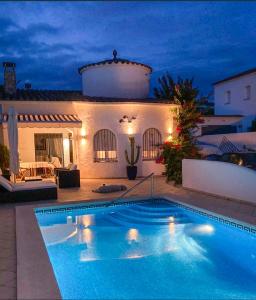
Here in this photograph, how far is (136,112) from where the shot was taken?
85.0ft

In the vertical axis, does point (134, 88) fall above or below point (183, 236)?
above

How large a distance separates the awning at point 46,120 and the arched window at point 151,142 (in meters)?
6.18

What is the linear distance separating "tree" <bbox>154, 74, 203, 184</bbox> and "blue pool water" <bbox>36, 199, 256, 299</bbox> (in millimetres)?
5556

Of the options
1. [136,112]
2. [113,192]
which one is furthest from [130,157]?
[113,192]

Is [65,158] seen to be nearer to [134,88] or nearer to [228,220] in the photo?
[134,88]

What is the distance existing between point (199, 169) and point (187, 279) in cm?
923

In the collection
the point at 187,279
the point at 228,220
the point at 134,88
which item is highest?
the point at 134,88

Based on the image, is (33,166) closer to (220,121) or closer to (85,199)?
(85,199)

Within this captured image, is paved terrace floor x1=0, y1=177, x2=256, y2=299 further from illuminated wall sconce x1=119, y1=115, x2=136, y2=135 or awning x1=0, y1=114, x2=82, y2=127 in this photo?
illuminated wall sconce x1=119, y1=115, x2=136, y2=135

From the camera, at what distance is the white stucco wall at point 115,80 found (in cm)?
3002

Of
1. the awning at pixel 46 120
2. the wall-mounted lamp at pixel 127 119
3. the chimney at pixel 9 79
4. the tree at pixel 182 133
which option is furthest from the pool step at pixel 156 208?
the chimney at pixel 9 79

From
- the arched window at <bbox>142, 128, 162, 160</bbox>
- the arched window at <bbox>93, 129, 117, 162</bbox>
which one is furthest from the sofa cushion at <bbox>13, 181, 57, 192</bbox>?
the arched window at <bbox>142, 128, 162, 160</bbox>

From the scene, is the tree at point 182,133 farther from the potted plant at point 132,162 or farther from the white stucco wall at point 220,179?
the potted plant at point 132,162

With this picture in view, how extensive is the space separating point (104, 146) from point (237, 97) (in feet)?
73.4
